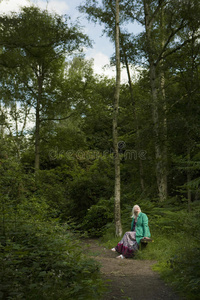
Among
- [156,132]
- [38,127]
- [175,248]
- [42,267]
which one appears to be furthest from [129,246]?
[38,127]

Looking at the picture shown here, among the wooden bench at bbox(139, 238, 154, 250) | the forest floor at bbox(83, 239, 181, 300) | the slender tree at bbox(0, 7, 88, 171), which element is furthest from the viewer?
the slender tree at bbox(0, 7, 88, 171)

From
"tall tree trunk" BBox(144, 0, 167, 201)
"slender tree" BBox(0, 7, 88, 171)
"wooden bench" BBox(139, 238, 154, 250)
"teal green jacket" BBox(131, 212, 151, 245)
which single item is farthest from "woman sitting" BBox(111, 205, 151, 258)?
"slender tree" BBox(0, 7, 88, 171)

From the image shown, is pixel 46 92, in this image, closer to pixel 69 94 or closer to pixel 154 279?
pixel 69 94

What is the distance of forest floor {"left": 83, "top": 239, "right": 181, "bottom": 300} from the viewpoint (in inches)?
204

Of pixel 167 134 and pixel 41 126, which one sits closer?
pixel 167 134

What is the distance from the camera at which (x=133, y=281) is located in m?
6.09

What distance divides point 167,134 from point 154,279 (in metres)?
8.83

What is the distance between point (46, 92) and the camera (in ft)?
65.0

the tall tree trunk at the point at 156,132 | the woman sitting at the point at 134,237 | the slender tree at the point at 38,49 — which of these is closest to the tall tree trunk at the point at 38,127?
the slender tree at the point at 38,49

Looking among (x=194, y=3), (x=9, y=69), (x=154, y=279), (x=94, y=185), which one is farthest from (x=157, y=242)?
(x=9, y=69)

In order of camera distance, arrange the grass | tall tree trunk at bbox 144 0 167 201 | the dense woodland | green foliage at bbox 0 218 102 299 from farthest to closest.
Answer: tall tree trunk at bbox 144 0 167 201
the dense woodland
the grass
green foliage at bbox 0 218 102 299

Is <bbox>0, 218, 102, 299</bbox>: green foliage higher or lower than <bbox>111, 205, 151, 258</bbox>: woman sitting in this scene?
higher

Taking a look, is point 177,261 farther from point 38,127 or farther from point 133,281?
point 38,127

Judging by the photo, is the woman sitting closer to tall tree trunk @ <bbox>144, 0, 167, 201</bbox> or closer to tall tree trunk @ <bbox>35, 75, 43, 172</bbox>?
tall tree trunk @ <bbox>144, 0, 167, 201</bbox>
